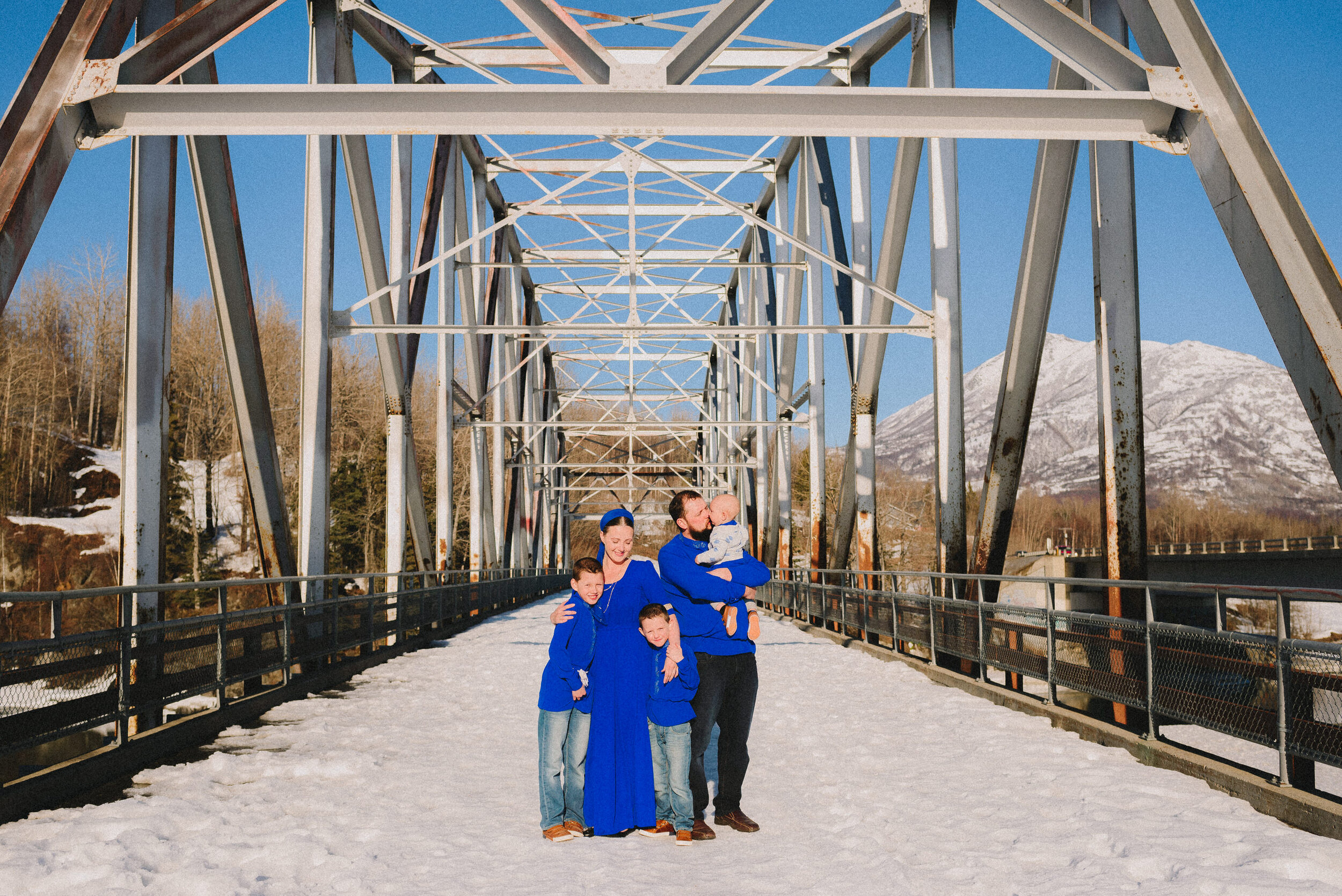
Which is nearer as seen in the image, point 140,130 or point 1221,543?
point 140,130

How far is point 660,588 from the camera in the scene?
4.52 m

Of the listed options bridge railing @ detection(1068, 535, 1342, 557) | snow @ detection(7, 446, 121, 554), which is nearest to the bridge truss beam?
snow @ detection(7, 446, 121, 554)

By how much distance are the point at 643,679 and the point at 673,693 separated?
0.15 metres

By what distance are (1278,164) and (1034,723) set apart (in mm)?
3525

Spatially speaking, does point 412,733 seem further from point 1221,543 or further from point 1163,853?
point 1221,543

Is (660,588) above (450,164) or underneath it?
underneath

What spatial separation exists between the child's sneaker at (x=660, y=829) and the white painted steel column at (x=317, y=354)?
24.1 ft

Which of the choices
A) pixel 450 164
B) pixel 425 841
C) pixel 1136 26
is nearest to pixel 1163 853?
pixel 425 841

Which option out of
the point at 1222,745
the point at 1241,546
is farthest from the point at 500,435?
the point at 1241,546

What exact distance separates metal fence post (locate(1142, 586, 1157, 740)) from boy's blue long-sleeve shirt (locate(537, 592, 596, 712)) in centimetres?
312

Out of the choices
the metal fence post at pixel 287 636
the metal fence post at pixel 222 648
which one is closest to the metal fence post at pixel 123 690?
the metal fence post at pixel 222 648

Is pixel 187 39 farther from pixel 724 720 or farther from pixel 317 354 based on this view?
pixel 317 354

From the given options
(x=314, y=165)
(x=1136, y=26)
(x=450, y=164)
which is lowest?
(x=1136, y=26)

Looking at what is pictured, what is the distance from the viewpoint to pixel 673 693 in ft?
14.3
